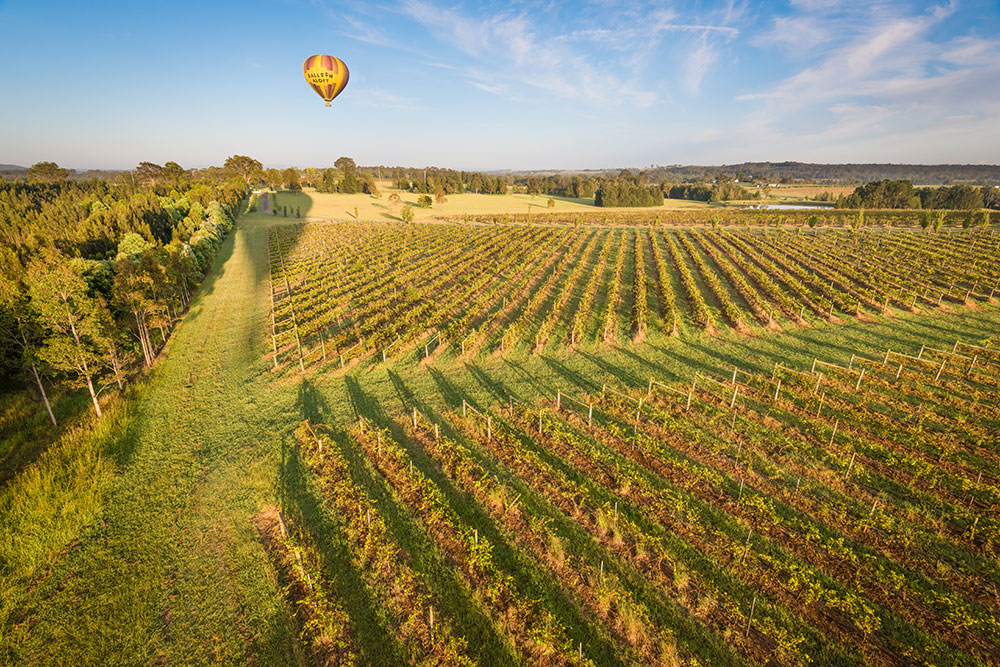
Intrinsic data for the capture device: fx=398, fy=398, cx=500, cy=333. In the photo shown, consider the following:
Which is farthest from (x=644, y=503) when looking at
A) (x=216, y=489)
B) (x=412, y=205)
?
(x=412, y=205)

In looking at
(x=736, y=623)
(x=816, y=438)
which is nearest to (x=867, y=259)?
(x=816, y=438)

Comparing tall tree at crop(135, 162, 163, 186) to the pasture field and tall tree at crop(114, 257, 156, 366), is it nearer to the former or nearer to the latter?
the pasture field

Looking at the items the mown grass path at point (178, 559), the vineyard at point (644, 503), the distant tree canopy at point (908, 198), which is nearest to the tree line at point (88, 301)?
Answer: the mown grass path at point (178, 559)

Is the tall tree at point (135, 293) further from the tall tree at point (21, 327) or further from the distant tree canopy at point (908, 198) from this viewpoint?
the distant tree canopy at point (908, 198)

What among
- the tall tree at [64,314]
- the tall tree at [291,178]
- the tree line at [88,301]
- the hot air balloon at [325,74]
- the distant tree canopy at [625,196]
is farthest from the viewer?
the tall tree at [291,178]

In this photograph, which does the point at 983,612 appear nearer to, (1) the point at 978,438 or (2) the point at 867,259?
(1) the point at 978,438
